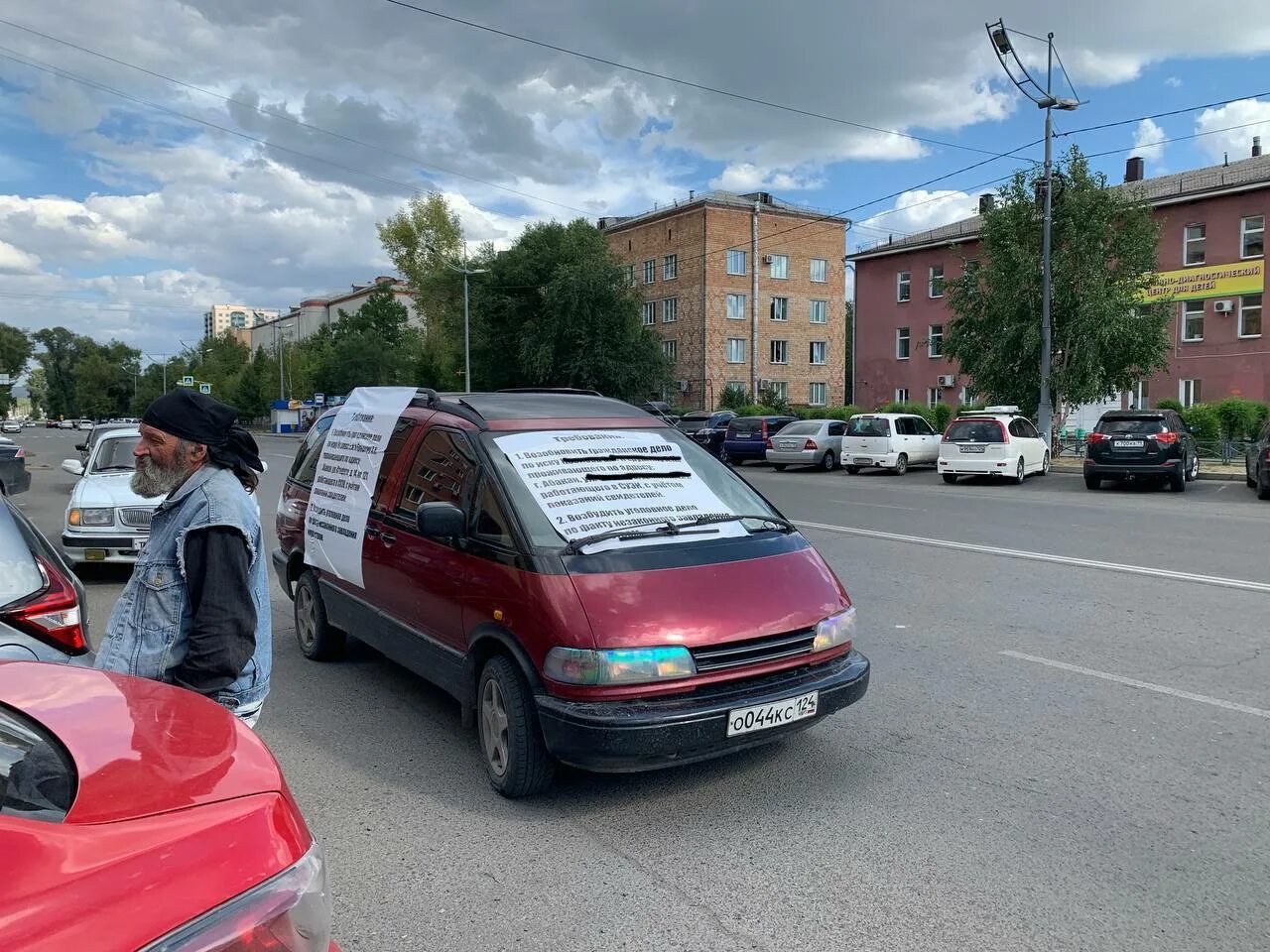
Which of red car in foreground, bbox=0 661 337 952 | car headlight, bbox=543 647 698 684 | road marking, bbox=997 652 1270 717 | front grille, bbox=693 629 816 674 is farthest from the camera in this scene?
road marking, bbox=997 652 1270 717

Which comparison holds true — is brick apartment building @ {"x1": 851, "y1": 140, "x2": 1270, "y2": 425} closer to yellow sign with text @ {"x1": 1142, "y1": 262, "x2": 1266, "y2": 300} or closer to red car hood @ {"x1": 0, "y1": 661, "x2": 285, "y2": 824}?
yellow sign with text @ {"x1": 1142, "y1": 262, "x2": 1266, "y2": 300}

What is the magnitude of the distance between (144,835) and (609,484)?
10.6 feet

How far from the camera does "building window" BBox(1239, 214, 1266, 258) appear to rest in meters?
34.2

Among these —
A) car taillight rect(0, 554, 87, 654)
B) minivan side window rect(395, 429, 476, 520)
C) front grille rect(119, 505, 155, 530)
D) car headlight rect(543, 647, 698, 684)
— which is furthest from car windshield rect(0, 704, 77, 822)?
front grille rect(119, 505, 155, 530)

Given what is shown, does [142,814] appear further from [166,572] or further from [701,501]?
[701,501]

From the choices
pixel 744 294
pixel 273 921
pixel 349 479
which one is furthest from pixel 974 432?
pixel 744 294

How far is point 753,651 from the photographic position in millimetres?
3936

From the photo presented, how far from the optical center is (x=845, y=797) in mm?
4070

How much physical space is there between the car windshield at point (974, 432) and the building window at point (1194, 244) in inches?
810

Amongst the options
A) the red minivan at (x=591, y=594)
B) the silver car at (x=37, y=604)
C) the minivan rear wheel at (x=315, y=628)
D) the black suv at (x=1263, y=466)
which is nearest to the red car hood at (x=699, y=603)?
the red minivan at (x=591, y=594)

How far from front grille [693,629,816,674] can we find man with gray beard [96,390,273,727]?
5.63ft

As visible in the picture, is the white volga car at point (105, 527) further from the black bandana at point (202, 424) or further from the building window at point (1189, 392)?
the building window at point (1189, 392)

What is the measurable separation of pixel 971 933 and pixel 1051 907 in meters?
0.36

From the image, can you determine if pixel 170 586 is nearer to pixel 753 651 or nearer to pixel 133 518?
pixel 753 651
